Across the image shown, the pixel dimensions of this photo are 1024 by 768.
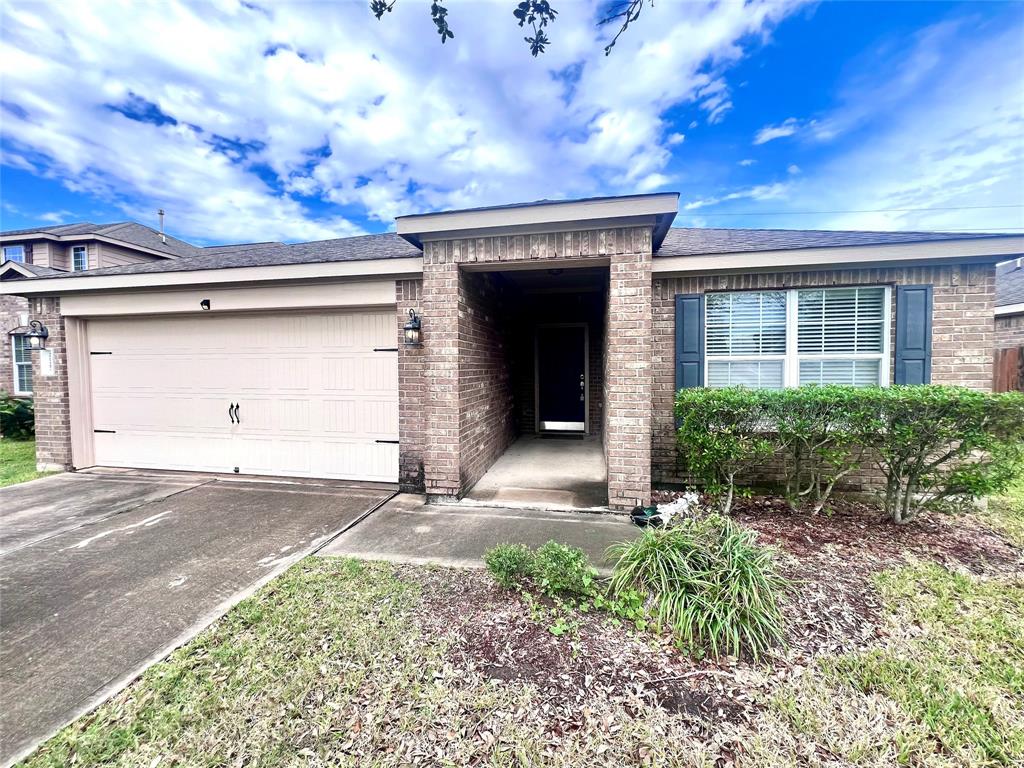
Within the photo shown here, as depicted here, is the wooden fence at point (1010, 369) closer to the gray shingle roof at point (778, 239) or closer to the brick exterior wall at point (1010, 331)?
the brick exterior wall at point (1010, 331)

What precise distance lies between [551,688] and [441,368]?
10.4 feet

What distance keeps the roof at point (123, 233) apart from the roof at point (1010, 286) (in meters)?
20.9

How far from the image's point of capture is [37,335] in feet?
18.4

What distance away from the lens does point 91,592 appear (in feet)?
9.03

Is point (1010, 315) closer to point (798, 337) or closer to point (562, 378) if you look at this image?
point (798, 337)

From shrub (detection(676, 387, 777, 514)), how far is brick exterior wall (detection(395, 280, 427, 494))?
294 centimetres

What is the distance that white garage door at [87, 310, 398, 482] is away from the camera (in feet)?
16.8

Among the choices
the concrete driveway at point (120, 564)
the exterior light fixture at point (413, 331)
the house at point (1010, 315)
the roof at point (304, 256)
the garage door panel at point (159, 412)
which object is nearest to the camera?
the concrete driveway at point (120, 564)

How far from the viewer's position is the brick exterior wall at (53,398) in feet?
18.7

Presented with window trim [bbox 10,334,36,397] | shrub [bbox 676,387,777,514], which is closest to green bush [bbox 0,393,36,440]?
window trim [bbox 10,334,36,397]

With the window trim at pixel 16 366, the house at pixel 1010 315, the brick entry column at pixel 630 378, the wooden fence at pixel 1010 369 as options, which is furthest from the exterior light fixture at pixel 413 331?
the window trim at pixel 16 366

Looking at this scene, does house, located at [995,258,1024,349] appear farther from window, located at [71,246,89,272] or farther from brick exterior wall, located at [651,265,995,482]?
window, located at [71,246,89,272]

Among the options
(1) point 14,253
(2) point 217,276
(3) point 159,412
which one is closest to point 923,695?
(2) point 217,276

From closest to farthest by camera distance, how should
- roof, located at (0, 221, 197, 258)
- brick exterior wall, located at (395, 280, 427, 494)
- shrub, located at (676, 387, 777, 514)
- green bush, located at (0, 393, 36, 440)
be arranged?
shrub, located at (676, 387, 777, 514)
brick exterior wall, located at (395, 280, 427, 494)
green bush, located at (0, 393, 36, 440)
roof, located at (0, 221, 197, 258)
